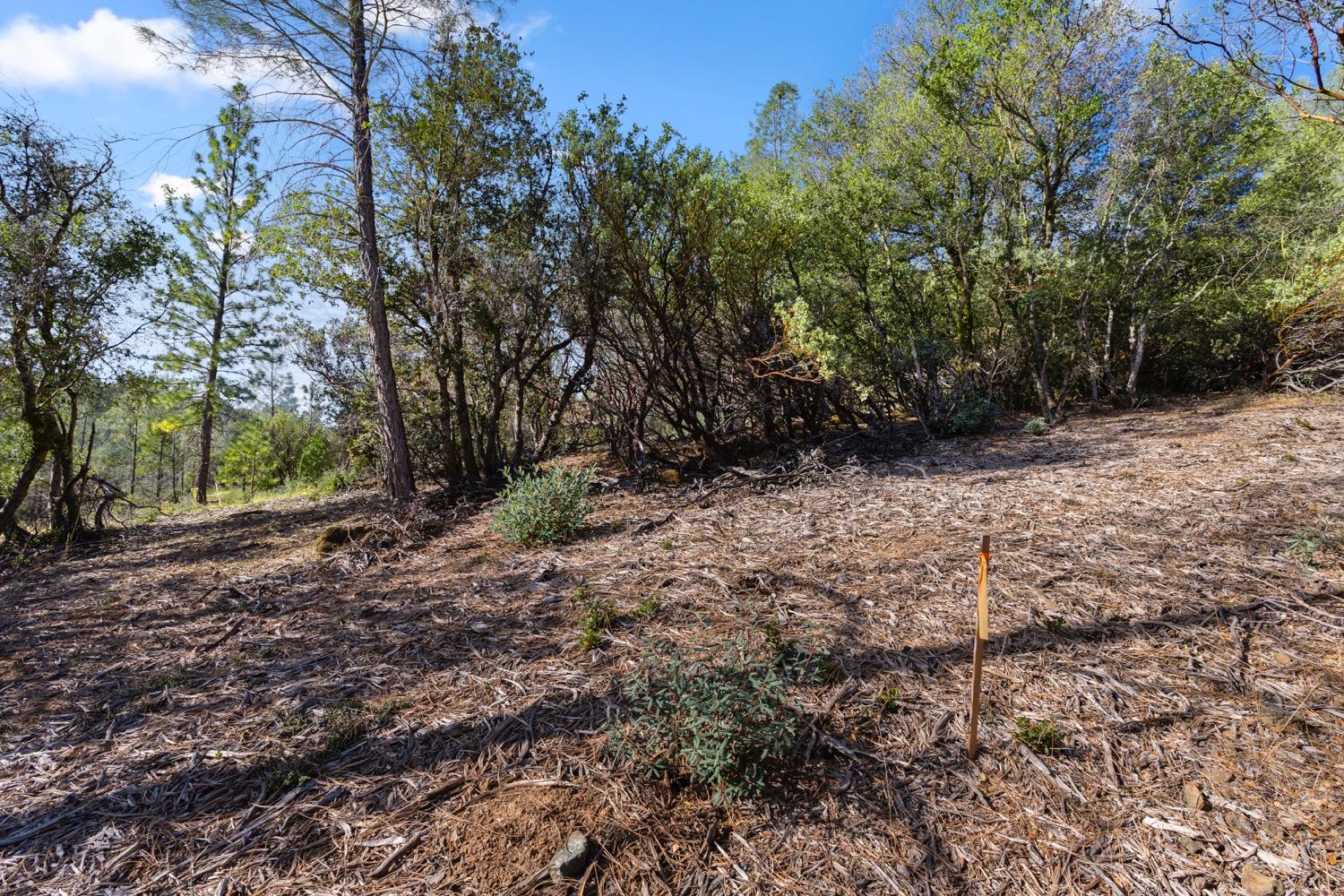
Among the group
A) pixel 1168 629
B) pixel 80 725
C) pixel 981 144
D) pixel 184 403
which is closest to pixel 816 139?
pixel 981 144

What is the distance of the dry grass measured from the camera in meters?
1.87

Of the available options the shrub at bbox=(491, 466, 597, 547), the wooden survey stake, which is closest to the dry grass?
the wooden survey stake

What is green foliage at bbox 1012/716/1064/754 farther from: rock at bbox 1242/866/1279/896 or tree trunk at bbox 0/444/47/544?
tree trunk at bbox 0/444/47/544

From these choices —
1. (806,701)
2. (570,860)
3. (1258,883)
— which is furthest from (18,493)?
(1258,883)

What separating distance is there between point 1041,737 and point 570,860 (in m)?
1.79

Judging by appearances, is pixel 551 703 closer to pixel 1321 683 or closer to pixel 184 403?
pixel 1321 683

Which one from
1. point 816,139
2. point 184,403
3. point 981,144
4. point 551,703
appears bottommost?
point 551,703

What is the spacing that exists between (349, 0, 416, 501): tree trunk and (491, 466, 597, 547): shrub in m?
2.05

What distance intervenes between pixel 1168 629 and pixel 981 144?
25.1ft

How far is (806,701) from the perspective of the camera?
2.50m

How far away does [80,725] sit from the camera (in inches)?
113

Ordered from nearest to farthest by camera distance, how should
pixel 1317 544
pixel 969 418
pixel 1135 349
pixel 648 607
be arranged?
1. pixel 1317 544
2. pixel 648 607
3. pixel 969 418
4. pixel 1135 349

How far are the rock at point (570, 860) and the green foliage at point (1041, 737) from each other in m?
1.66

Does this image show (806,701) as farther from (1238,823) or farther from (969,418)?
(969,418)
